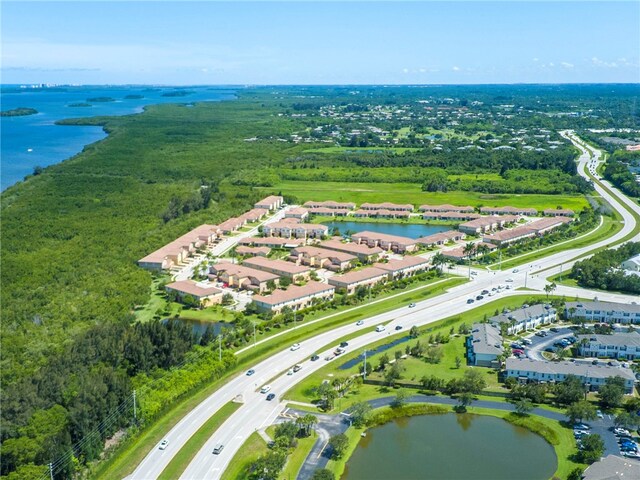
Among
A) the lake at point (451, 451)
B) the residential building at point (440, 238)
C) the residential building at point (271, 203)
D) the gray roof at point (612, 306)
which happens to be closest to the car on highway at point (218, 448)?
the lake at point (451, 451)

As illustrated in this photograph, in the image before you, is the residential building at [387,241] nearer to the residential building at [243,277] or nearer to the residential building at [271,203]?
the residential building at [243,277]

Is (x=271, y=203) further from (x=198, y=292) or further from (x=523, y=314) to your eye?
(x=523, y=314)

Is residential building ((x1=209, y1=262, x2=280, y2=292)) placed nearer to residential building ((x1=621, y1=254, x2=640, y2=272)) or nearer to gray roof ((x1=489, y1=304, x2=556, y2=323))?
gray roof ((x1=489, y1=304, x2=556, y2=323))

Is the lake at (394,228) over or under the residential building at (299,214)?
under

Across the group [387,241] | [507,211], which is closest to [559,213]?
[507,211]

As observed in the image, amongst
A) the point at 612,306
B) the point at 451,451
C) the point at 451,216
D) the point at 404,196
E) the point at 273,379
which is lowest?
the point at 451,451

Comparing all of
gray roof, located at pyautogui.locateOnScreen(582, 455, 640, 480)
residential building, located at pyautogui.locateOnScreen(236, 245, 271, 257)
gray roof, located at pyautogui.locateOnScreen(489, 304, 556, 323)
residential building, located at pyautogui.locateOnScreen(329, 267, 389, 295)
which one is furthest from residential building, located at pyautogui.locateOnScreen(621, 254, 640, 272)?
residential building, located at pyautogui.locateOnScreen(236, 245, 271, 257)
